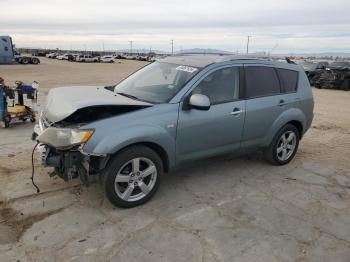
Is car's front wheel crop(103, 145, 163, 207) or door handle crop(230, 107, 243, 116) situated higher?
door handle crop(230, 107, 243, 116)

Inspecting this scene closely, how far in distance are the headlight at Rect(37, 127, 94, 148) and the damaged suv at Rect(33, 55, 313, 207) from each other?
0.01 meters

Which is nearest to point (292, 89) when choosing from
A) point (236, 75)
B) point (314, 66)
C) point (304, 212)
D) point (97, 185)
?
point (236, 75)

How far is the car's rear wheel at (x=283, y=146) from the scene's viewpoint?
542 cm

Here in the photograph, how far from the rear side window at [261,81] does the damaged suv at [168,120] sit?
15 millimetres

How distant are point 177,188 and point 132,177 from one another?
88 centimetres

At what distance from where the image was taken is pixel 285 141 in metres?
5.61

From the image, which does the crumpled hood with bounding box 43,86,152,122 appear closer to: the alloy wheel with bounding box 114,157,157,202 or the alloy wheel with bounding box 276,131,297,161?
the alloy wheel with bounding box 114,157,157,202

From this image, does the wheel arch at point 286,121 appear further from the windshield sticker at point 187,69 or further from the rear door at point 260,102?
the windshield sticker at point 187,69

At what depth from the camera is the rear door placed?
4918mm

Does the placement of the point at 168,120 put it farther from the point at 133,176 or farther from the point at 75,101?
the point at 75,101

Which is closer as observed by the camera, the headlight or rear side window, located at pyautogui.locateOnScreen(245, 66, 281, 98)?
the headlight

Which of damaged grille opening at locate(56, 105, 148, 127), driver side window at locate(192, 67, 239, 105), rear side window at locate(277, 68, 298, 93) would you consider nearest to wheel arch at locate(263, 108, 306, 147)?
rear side window at locate(277, 68, 298, 93)

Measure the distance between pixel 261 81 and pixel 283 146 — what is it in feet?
3.90

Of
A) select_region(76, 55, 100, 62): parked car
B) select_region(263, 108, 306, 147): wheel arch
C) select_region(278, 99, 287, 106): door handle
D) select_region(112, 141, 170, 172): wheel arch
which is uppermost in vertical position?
select_region(76, 55, 100, 62): parked car
